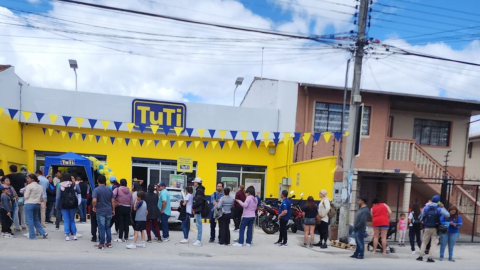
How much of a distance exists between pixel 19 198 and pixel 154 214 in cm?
364

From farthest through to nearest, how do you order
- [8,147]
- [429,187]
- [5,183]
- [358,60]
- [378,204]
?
1. [429,187]
2. [8,147]
3. [358,60]
4. [378,204]
5. [5,183]

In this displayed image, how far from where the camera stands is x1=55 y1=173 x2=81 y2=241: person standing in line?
898 cm

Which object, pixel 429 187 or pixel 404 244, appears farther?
pixel 429 187

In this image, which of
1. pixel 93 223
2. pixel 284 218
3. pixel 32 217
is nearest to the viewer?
pixel 32 217

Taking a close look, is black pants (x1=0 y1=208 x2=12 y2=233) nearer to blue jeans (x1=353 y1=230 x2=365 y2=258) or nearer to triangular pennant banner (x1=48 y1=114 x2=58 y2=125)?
triangular pennant banner (x1=48 y1=114 x2=58 y2=125)

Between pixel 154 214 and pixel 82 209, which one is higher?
pixel 154 214

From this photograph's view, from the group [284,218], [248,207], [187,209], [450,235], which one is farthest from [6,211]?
[450,235]

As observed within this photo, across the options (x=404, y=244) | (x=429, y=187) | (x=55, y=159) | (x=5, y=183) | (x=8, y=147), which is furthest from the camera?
(x=429, y=187)

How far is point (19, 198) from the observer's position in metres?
9.80

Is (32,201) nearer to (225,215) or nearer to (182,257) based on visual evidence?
(182,257)

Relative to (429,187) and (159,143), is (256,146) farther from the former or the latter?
(429,187)

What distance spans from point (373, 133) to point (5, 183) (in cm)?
1483

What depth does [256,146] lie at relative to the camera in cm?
1925

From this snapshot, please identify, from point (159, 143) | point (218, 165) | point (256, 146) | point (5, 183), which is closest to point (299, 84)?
point (256, 146)
